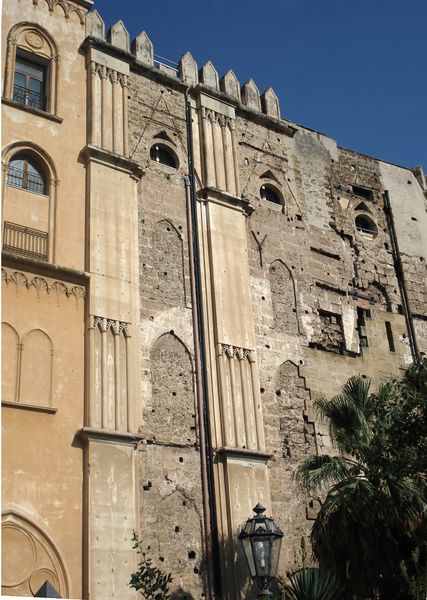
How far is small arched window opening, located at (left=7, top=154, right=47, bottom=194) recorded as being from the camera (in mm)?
15797

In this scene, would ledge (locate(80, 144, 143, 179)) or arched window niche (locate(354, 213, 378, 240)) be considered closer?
ledge (locate(80, 144, 143, 179))

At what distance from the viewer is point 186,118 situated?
19.0 metres

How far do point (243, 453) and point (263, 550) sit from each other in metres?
4.89

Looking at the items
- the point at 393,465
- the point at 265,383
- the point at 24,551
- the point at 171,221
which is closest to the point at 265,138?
the point at 171,221

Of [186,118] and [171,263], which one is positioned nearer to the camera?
[171,263]

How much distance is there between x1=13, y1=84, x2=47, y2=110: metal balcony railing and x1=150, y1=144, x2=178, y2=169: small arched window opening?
2.57 metres

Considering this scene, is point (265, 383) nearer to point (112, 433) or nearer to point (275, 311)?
point (275, 311)

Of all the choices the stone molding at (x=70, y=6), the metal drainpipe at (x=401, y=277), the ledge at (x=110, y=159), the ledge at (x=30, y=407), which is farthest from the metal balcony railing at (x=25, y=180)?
the metal drainpipe at (x=401, y=277)

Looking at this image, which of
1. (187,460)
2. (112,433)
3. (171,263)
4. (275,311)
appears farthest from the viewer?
(275,311)

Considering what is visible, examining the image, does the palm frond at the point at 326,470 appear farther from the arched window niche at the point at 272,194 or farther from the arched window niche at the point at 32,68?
the arched window niche at the point at 32,68

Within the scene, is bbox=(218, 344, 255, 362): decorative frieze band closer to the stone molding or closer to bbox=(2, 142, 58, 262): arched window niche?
bbox=(2, 142, 58, 262): arched window niche

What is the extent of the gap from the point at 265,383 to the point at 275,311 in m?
1.85

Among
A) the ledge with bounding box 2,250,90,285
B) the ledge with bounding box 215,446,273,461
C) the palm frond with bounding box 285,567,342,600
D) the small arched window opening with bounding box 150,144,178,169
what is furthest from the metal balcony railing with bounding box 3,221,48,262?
the palm frond with bounding box 285,567,342,600

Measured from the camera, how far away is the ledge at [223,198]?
59.5ft
